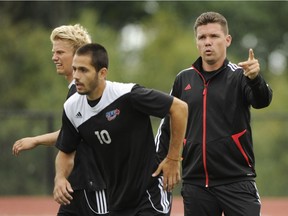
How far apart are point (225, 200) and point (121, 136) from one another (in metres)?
1.11

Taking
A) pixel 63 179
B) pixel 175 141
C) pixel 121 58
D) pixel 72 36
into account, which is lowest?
pixel 63 179

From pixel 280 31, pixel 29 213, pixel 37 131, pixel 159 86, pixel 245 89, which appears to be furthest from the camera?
pixel 280 31

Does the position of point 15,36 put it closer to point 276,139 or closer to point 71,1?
point 71,1

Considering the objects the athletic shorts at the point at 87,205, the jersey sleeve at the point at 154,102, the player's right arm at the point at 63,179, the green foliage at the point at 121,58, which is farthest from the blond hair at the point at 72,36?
the green foliage at the point at 121,58

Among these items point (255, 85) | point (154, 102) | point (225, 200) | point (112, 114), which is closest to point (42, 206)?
point (225, 200)

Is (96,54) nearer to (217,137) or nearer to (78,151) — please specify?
(78,151)

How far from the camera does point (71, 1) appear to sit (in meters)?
38.5

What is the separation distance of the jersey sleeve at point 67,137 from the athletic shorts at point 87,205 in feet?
2.11

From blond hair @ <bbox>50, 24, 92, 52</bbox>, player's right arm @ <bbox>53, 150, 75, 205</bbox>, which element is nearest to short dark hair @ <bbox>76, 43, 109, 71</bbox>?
player's right arm @ <bbox>53, 150, 75, 205</bbox>

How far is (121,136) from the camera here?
251 inches

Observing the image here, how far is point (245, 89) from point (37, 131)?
12.9 m

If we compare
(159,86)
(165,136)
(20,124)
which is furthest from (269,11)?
(165,136)

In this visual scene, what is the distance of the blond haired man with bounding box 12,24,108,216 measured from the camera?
282 inches

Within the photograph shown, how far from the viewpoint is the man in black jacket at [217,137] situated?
683 cm
